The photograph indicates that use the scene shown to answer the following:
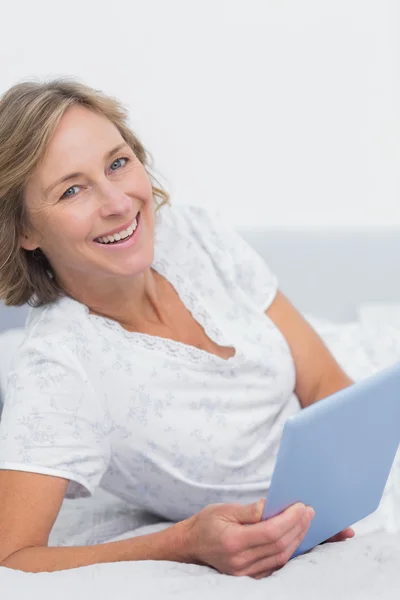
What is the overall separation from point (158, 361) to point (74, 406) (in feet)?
0.58

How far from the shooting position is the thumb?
1.19 meters

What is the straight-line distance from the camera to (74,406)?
1.37 metres

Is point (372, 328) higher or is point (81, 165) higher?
point (81, 165)

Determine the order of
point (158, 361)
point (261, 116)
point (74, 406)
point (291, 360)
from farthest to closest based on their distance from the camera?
point (261, 116) → point (291, 360) → point (158, 361) → point (74, 406)

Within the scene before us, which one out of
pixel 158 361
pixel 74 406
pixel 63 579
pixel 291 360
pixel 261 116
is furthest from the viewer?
pixel 261 116

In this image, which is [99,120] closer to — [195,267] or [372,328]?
[195,267]

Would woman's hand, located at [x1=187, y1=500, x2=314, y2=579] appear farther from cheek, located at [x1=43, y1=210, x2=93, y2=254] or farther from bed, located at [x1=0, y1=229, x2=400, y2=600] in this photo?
cheek, located at [x1=43, y1=210, x2=93, y2=254]

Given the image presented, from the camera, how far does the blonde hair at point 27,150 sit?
53.5 inches

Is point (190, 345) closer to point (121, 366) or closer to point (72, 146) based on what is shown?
point (121, 366)

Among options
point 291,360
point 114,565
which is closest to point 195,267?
point 291,360

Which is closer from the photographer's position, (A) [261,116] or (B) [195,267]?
(B) [195,267]

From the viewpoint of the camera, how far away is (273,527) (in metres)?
1.17

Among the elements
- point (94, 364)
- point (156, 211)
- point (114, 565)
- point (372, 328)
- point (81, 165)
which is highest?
point (81, 165)

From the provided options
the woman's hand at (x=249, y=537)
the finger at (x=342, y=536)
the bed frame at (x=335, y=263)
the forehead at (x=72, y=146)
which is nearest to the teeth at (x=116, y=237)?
the forehead at (x=72, y=146)
